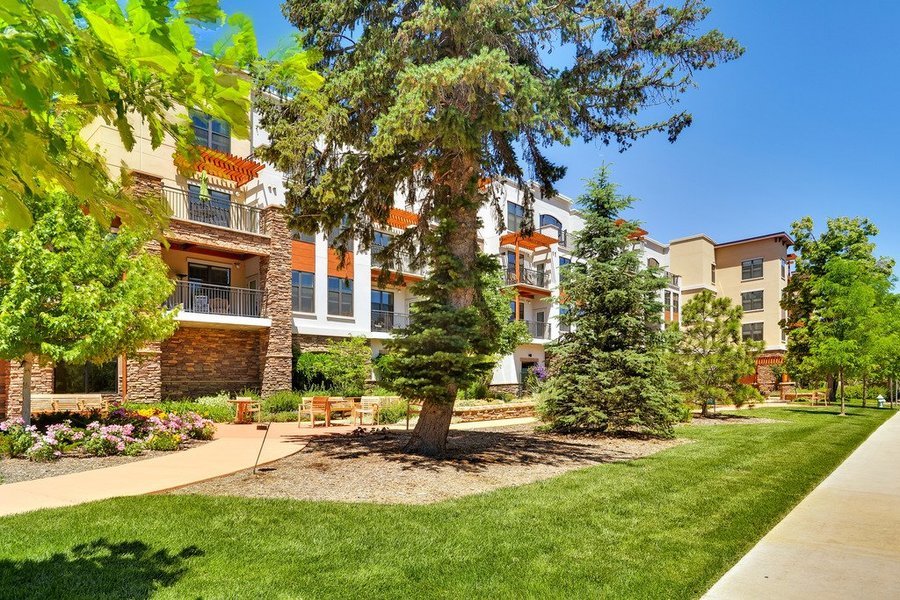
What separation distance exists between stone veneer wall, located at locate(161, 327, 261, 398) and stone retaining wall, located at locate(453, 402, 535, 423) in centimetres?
915

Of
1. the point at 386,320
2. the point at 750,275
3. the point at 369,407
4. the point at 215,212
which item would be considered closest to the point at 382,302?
the point at 386,320

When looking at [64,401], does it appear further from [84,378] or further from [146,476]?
[146,476]

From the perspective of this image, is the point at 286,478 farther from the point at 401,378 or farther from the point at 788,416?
the point at 788,416

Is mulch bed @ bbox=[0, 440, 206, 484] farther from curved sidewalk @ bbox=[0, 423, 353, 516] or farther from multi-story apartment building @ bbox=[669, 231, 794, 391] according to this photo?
multi-story apartment building @ bbox=[669, 231, 794, 391]

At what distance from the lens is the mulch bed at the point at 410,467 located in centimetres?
775

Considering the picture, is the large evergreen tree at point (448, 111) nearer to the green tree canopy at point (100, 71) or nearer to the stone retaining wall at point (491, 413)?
the green tree canopy at point (100, 71)

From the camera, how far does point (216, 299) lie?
77.3 ft

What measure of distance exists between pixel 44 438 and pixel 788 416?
25.1 meters

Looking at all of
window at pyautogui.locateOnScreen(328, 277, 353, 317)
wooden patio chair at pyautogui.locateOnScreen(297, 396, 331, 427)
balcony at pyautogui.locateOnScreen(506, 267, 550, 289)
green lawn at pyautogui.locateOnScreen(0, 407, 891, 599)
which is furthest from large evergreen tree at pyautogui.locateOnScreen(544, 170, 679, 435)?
balcony at pyautogui.locateOnScreen(506, 267, 550, 289)

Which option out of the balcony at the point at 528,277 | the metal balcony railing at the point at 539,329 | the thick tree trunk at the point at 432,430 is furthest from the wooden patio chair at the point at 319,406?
the metal balcony railing at the point at 539,329

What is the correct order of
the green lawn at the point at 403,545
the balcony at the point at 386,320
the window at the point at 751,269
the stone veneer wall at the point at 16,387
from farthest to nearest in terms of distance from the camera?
the window at the point at 751,269 → the balcony at the point at 386,320 → the stone veneer wall at the point at 16,387 → the green lawn at the point at 403,545

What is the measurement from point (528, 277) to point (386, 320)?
38.2ft

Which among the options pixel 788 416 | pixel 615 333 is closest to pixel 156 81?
pixel 615 333

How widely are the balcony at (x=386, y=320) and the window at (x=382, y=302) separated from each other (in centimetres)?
16
